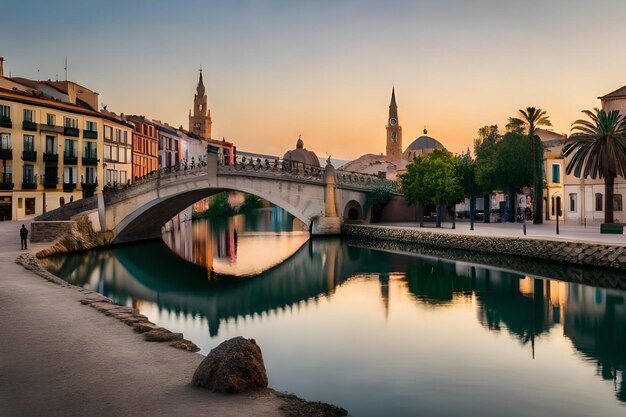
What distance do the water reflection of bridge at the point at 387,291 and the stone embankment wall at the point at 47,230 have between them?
2756 mm

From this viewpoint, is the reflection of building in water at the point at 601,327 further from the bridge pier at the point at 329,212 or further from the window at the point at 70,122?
the window at the point at 70,122

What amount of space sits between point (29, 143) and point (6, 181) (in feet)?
15.8

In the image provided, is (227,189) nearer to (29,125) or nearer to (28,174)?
(28,174)

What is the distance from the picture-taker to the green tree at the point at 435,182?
59.9 meters

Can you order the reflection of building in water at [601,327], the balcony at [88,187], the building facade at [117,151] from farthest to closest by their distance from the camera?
the building facade at [117,151], the balcony at [88,187], the reflection of building in water at [601,327]

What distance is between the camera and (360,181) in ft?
228

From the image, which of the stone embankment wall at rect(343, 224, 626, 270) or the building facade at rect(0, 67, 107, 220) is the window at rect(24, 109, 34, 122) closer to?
the building facade at rect(0, 67, 107, 220)

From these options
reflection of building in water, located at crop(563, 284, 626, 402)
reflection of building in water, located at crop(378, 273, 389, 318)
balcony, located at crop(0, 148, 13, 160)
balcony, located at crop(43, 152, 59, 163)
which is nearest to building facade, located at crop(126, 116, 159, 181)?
balcony, located at crop(43, 152, 59, 163)

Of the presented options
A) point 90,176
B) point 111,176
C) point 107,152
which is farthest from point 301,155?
point 90,176

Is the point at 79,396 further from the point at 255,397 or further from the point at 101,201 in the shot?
the point at 101,201

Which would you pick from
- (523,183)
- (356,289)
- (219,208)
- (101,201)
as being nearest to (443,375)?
(356,289)

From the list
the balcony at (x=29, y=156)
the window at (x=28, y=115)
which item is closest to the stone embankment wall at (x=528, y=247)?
the balcony at (x=29, y=156)

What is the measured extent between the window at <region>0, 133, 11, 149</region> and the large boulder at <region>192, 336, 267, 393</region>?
56307 mm

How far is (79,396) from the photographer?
11367 mm
